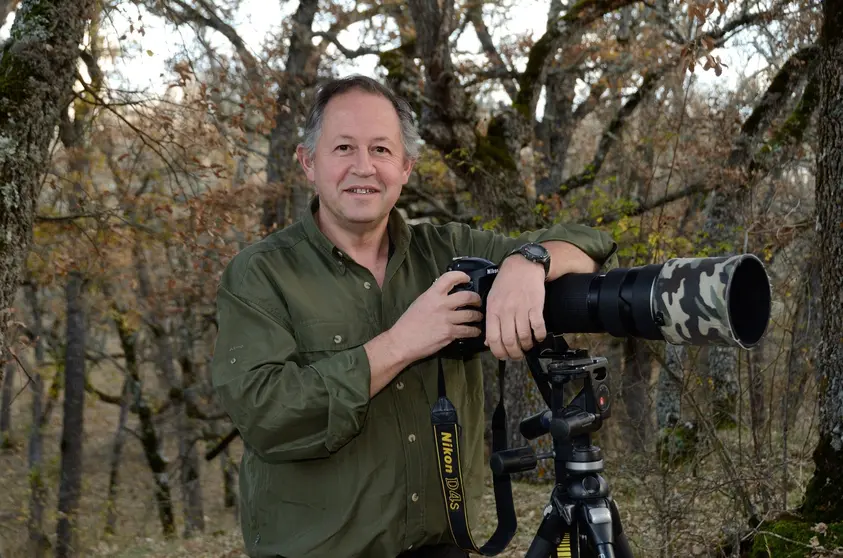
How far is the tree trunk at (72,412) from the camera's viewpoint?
453 inches

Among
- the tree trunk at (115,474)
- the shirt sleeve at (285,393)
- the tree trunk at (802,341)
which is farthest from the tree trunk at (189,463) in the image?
the shirt sleeve at (285,393)

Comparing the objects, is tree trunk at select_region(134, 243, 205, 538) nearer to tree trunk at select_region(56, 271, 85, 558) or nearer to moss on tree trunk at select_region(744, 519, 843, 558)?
tree trunk at select_region(56, 271, 85, 558)

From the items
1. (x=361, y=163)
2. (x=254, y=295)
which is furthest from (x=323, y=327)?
(x=361, y=163)

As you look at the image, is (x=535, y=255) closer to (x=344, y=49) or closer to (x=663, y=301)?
(x=663, y=301)

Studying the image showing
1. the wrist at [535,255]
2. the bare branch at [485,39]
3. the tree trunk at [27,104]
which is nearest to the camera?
the wrist at [535,255]

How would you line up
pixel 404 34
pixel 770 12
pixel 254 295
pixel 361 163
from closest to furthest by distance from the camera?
pixel 254 295 < pixel 361 163 < pixel 770 12 < pixel 404 34

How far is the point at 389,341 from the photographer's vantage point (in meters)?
1.64

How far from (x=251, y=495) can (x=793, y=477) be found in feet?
10.9

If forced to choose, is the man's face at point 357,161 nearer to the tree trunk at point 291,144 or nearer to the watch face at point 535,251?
the watch face at point 535,251

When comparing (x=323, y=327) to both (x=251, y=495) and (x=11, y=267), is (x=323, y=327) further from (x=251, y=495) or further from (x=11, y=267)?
(x=11, y=267)

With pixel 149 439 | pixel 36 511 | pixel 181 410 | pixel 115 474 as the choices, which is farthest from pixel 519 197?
pixel 115 474

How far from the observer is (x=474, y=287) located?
1.69 m

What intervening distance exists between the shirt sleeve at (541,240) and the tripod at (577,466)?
1.03 ft

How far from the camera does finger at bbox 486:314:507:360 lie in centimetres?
161
